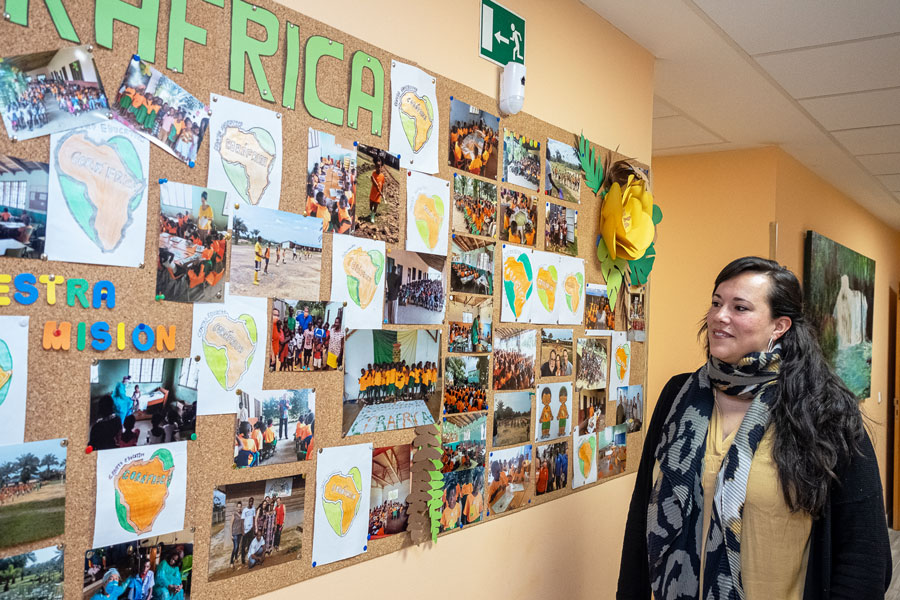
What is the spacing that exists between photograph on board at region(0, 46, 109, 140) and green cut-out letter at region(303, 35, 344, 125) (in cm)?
41

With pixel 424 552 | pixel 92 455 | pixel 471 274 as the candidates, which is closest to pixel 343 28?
pixel 471 274

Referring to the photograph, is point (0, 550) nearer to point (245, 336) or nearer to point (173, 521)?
point (173, 521)

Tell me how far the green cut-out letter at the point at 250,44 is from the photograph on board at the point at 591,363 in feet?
4.38

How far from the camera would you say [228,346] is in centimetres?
123

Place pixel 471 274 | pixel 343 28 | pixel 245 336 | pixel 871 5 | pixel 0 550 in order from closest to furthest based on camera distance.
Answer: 1. pixel 0 550
2. pixel 245 336
3. pixel 343 28
4. pixel 471 274
5. pixel 871 5

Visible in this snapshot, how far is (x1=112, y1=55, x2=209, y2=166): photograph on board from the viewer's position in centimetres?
109

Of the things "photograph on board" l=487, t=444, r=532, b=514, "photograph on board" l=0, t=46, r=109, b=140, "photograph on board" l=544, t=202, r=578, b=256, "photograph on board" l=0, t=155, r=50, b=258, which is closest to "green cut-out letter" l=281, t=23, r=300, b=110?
"photograph on board" l=0, t=46, r=109, b=140

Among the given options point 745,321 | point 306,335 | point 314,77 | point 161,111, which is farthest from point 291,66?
point 745,321

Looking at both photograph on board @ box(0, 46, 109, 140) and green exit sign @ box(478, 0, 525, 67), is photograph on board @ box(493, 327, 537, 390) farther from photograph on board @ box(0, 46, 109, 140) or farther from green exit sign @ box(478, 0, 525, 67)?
photograph on board @ box(0, 46, 109, 140)

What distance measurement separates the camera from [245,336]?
49.6 inches

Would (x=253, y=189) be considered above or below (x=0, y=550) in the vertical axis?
above

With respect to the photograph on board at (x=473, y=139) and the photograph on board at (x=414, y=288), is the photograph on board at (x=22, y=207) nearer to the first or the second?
the photograph on board at (x=414, y=288)

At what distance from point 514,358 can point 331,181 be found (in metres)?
0.79

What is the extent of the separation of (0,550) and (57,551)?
0.08 m
